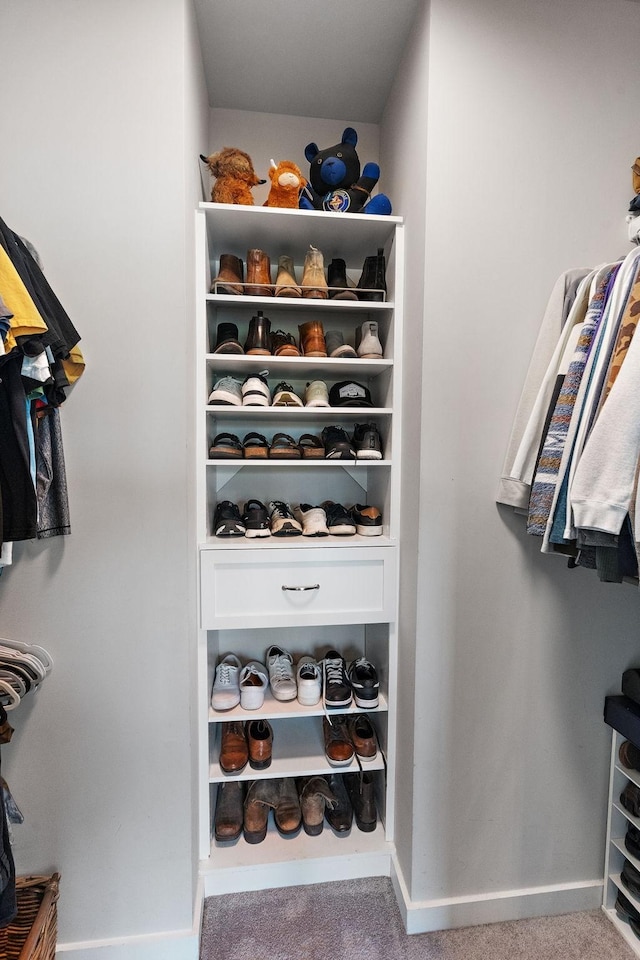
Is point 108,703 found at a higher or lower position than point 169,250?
lower

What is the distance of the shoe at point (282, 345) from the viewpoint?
1405 millimetres

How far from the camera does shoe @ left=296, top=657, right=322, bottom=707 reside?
143cm

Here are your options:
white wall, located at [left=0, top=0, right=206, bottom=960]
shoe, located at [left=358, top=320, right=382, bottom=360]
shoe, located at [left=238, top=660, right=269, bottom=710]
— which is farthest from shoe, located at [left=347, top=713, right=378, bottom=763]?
shoe, located at [left=358, top=320, right=382, bottom=360]

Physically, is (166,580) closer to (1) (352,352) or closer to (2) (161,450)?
(2) (161,450)

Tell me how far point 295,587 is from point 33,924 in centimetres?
93

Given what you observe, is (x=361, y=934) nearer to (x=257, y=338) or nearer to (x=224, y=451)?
(x=224, y=451)

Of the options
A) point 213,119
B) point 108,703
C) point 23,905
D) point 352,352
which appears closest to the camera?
point 23,905

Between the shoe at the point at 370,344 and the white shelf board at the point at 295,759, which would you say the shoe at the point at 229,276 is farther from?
the white shelf board at the point at 295,759

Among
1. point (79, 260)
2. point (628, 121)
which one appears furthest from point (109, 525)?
point (628, 121)

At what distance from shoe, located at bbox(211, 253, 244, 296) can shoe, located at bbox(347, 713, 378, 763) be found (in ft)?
4.86

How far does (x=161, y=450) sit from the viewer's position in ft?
3.78

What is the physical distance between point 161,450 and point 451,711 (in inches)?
41.4

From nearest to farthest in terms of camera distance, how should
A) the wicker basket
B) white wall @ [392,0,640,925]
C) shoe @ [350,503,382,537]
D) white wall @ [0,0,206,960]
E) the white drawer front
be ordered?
the wicker basket < white wall @ [0,0,206,960] < white wall @ [392,0,640,925] < the white drawer front < shoe @ [350,503,382,537]

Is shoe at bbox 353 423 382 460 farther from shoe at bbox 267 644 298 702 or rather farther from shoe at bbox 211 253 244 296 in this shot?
shoe at bbox 267 644 298 702
